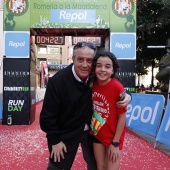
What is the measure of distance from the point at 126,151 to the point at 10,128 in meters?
3.48

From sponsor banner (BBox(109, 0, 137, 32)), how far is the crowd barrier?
193cm

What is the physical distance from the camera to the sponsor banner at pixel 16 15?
6.94m

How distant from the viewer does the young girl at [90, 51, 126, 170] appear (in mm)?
2125

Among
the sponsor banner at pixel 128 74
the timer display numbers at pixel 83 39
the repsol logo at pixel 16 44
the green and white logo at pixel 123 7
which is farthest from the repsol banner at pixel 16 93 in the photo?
the green and white logo at pixel 123 7

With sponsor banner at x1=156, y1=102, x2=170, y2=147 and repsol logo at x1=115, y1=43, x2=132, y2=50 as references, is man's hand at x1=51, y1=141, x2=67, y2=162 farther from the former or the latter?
repsol logo at x1=115, y1=43, x2=132, y2=50

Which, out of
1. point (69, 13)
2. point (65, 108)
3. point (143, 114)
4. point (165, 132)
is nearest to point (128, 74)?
point (143, 114)

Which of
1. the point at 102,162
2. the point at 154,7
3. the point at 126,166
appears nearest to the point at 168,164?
the point at 126,166

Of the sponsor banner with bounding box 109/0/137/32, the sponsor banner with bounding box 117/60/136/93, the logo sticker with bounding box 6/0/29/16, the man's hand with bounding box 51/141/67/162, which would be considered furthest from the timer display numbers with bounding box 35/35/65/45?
the man's hand with bounding box 51/141/67/162

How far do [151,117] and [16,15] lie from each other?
4449 millimetres

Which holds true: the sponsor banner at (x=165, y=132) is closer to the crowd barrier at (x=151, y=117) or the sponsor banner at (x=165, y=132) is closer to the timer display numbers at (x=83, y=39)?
the crowd barrier at (x=151, y=117)

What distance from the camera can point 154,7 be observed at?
1280cm

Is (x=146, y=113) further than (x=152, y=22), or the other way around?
(x=152, y=22)

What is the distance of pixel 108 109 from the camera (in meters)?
2.13

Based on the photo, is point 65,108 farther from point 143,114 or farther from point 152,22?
point 152,22
